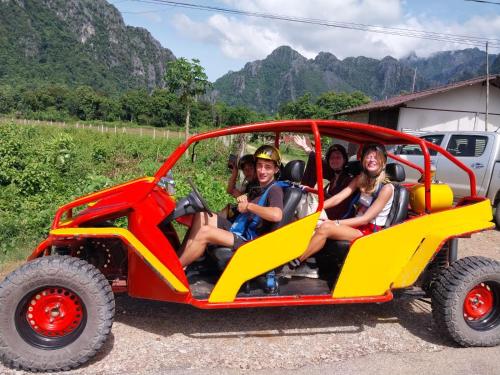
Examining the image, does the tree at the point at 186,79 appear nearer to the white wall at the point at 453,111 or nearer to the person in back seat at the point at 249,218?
the white wall at the point at 453,111

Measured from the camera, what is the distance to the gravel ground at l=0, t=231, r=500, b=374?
3.07 metres

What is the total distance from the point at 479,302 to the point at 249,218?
2.09 m

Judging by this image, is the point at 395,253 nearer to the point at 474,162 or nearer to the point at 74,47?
the point at 474,162

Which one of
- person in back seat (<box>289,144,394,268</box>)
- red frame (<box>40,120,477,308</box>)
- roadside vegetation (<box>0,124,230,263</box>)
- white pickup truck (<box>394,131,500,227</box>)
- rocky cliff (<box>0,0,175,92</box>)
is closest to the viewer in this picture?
red frame (<box>40,120,477,308</box>)

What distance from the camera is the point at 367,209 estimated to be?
12.2 ft

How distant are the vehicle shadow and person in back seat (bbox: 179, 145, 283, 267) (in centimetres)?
63

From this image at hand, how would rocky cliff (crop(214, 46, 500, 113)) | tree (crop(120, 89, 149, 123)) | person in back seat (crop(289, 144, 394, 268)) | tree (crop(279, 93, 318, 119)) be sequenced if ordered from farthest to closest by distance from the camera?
rocky cliff (crop(214, 46, 500, 113)) < tree (crop(279, 93, 318, 119)) < tree (crop(120, 89, 149, 123)) < person in back seat (crop(289, 144, 394, 268))

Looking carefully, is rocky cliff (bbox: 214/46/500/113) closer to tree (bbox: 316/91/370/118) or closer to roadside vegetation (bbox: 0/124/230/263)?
tree (bbox: 316/91/370/118)

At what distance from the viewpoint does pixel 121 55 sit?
146875 mm

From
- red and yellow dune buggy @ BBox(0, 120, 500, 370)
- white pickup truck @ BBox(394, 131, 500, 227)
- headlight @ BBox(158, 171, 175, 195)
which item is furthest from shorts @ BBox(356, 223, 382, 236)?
white pickup truck @ BBox(394, 131, 500, 227)

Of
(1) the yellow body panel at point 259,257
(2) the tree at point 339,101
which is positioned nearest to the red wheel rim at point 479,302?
(1) the yellow body panel at point 259,257

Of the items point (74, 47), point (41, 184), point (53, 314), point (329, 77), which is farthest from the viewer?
point (329, 77)

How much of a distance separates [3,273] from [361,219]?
3.65 metres

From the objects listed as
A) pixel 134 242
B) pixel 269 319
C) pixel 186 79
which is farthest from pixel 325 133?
pixel 186 79
